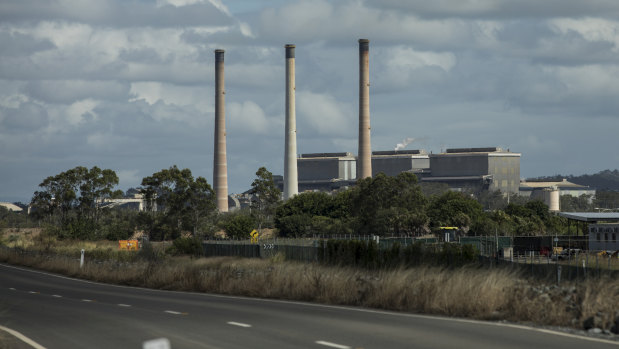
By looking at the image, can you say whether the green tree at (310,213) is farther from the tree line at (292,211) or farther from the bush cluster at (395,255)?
the bush cluster at (395,255)

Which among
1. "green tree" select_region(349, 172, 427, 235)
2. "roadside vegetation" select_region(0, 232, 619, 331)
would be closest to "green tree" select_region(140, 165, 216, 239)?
"green tree" select_region(349, 172, 427, 235)

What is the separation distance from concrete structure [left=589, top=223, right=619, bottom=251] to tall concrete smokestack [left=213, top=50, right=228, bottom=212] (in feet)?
309

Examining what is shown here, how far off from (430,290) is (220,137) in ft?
433

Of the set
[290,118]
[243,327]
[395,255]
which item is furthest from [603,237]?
[290,118]

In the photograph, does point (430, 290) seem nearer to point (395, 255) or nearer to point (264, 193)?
point (395, 255)

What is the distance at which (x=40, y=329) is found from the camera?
747 inches

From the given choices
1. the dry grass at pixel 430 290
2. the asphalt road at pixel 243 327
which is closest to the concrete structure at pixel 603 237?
the dry grass at pixel 430 290

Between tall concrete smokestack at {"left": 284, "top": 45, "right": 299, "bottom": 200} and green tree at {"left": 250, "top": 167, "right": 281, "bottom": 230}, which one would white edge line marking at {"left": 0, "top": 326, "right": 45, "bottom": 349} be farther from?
tall concrete smokestack at {"left": 284, "top": 45, "right": 299, "bottom": 200}

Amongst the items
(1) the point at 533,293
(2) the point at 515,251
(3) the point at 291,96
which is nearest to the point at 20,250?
(2) the point at 515,251

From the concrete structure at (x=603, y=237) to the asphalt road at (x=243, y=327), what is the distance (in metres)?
41.6

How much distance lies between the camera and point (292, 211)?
115 m

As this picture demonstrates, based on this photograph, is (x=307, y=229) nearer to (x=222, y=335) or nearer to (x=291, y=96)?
(x=291, y=96)

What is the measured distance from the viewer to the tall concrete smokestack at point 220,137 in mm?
150875

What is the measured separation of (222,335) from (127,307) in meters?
7.73
